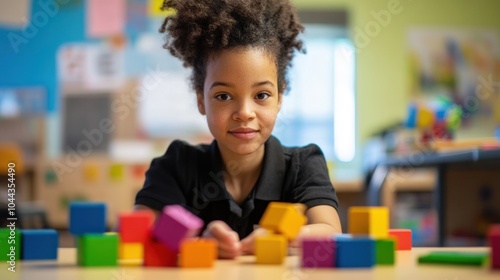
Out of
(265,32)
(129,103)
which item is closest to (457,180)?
(265,32)

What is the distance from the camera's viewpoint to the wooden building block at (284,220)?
0.82 metres

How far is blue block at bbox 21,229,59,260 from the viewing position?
86 cm

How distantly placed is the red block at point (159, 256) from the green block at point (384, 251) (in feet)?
0.68

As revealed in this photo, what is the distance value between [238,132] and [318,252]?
19.2 inches

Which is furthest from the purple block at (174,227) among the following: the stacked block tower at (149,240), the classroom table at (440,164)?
the classroom table at (440,164)

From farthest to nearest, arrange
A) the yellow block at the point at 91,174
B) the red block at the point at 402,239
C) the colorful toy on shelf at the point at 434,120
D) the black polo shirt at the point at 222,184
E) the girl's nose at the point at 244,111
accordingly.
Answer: the yellow block at the point at 91,174
the colorful toy on shelf at the point at 434,120
the black polo shirt at the point at 222,184
the girl's nose at the point at 244,111
the red block at the point at 402,239

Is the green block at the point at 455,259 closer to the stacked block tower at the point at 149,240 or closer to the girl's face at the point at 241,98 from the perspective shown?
the stacked block tower at the point at 149,240

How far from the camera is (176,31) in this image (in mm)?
1335

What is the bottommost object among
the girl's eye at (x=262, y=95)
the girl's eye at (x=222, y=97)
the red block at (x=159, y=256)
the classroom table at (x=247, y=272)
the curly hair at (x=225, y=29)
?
the classroom table at (x=247, y=272)

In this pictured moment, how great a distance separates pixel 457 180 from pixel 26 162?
308cm

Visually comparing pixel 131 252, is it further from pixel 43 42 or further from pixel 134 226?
pixel 43 42

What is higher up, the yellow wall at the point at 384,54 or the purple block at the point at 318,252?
the yellow wall at the point at 384,54

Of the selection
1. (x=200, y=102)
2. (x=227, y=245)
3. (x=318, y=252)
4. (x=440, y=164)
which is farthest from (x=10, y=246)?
(x=440, y=164)

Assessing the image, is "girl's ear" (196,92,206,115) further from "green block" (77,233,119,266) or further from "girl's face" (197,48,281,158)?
"green block" (77,233,119,266)
